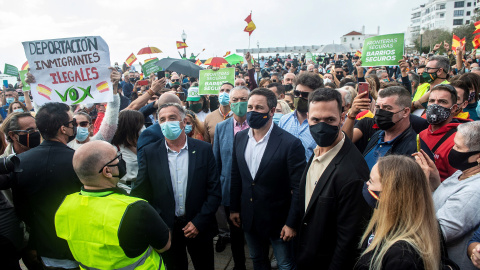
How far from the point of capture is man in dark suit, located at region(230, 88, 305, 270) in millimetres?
3029

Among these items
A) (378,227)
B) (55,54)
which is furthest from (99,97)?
(378,227)

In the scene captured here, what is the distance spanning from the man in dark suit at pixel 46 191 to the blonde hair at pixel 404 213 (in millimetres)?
2508

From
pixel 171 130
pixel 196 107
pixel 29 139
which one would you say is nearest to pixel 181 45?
pixel 196 107

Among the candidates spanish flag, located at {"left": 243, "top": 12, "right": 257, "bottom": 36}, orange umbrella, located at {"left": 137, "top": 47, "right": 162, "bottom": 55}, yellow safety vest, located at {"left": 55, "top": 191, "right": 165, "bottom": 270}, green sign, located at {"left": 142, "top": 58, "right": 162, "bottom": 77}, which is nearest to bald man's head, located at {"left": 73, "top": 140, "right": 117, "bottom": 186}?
yellow safety vest, located at {"left": 55, "top": 191, "right": 165, "bottom": 270}

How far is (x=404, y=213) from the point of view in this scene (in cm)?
177

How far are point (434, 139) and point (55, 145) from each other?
12.5 feet

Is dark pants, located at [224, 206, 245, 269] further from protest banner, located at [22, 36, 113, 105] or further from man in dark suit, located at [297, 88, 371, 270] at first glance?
protest banner, located at [22, 36, 113, 105]

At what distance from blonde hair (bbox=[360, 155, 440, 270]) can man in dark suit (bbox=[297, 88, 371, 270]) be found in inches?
14.7

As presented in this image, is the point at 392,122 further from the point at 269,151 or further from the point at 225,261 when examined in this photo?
the point at 225,261

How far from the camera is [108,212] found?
1994mm

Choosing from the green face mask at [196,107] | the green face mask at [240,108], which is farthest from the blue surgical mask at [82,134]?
the green face mask at [196,107]

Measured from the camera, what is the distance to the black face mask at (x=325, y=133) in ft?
8.34

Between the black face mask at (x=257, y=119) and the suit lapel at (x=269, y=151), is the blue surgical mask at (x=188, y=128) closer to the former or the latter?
the black face mask at (x=257, y=119)

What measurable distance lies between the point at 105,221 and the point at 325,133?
1796 millimetres
